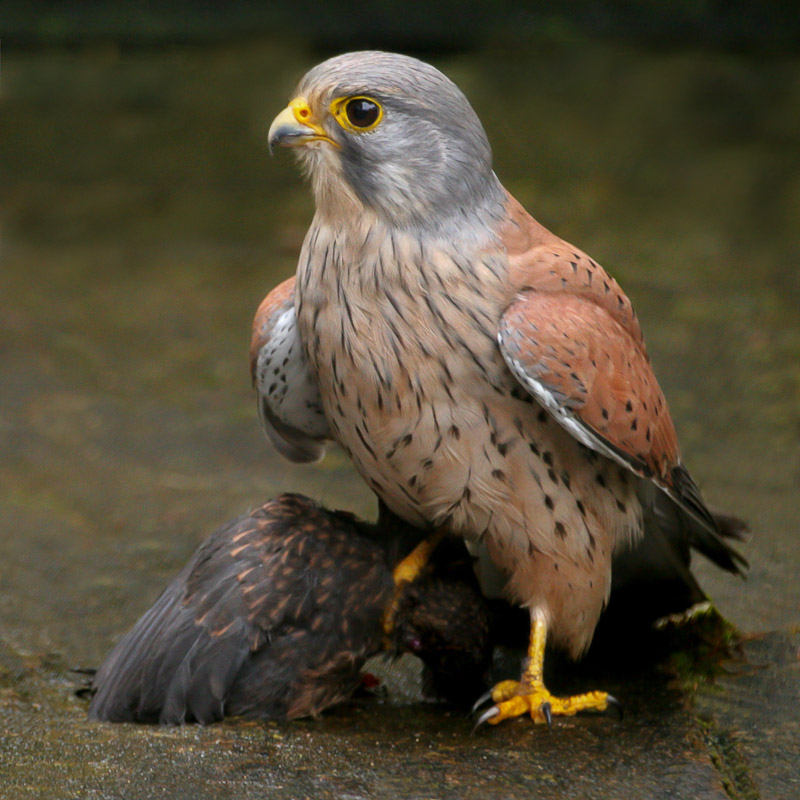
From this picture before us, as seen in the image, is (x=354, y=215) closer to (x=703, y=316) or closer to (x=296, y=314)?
(x=296, y=314)

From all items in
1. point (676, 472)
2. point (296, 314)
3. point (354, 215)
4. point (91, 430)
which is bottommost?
point (91, 430)

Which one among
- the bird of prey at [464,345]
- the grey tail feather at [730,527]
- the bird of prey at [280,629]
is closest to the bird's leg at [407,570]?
the bird of prey at [280,629]

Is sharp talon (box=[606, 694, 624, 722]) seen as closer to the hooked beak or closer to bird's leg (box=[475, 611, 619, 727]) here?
bird's leg (box=[475, 611, 619, 727])

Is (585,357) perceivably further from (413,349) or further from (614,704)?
(614,704)

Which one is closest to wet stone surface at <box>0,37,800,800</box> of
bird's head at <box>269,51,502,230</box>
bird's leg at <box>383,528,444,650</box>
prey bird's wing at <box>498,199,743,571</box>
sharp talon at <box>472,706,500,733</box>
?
sharp talon at <box>472,706,500,733</box>

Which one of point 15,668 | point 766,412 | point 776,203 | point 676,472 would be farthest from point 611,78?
point 15,668

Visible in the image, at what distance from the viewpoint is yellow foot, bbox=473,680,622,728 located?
292 cm

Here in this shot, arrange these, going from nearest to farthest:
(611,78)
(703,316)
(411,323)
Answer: (411,323)
(703,316)
(611,78)

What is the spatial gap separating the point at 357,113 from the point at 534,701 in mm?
1453

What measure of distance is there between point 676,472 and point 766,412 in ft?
6.21

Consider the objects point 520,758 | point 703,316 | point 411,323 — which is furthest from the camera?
point 703,316

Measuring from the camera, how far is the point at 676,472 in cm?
314

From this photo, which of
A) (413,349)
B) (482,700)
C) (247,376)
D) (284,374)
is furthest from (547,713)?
(247,376)

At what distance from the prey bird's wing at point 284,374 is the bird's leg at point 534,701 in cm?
88
